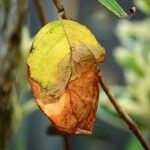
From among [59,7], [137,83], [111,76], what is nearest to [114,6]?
[59,7]

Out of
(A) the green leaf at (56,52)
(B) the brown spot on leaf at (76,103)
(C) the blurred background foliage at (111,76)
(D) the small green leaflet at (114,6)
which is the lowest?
(C) the blurred background foliage at (111,76)

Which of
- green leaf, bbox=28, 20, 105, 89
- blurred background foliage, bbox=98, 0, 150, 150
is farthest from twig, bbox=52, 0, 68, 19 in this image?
blurred background foliage, bbox=98, 0, 150, 150

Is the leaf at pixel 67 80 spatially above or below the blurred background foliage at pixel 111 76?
above

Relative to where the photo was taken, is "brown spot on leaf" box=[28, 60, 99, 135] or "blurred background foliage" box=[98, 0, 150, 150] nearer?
"brown spot on leaf" box=[28, 60, 99, 135]

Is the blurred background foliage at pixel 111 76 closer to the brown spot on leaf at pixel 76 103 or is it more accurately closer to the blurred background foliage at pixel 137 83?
the blurred background foliage at pixel 137 83

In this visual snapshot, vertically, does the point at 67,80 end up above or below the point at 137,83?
above

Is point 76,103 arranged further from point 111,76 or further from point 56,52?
point 111,76

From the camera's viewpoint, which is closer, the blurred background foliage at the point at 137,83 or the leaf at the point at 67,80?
the leaf at the point at 67,80

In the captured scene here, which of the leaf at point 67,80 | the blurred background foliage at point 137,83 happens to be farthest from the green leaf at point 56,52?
the blurred background foliage at point 137,83

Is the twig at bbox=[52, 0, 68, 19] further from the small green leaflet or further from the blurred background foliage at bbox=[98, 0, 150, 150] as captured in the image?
the blurred background foliage at bbox=[98, 0, 150, 150]
